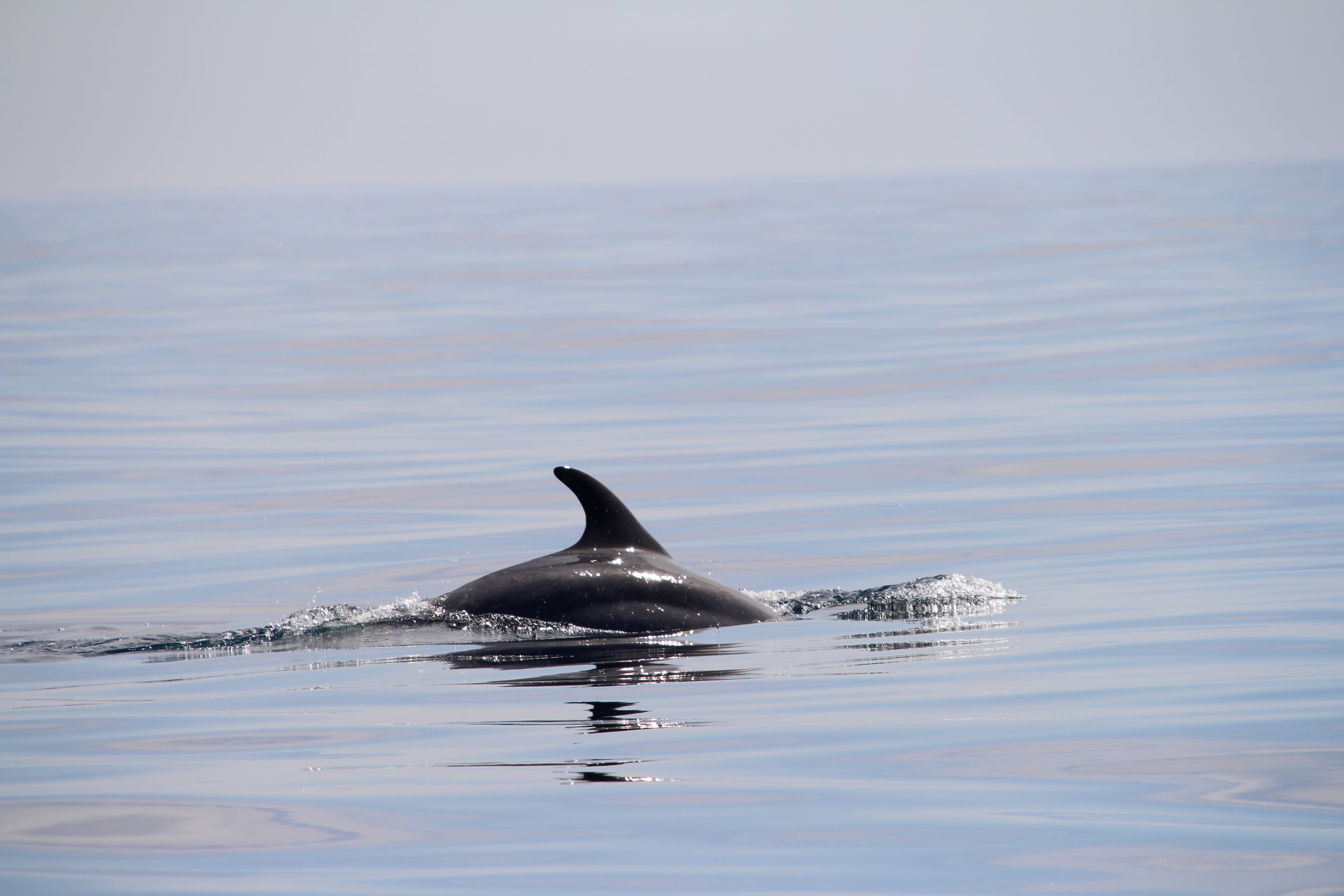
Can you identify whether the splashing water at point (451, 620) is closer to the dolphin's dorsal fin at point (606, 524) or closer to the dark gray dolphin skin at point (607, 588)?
the dark gray dolphin skin at point (607, 588)

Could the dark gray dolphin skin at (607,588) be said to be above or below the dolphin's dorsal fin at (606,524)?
below

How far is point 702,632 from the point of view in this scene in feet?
37.3

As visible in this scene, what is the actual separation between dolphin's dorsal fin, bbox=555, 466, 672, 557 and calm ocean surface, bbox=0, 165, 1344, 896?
1.02 m

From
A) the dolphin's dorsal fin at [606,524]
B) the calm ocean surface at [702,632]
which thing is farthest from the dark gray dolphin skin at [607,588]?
the calm ocean surface at [702,632]

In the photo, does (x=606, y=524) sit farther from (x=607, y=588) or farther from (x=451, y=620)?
(x=451, y=620)

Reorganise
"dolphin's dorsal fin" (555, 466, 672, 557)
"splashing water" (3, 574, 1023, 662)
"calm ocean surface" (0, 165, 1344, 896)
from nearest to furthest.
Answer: "calm ocean surface" (0, 165, 1344, 896) < "splashing water" (3, 574, 1023, 662) < "dolphin's dorsal fin" (555, 466, 672, 557)

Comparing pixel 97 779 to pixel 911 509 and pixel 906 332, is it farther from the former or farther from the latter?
pixel 906 332

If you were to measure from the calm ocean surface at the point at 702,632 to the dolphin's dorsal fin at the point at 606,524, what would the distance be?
3.34 feet

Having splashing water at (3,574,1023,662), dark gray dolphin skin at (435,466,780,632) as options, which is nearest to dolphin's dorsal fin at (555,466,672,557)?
dark gray dolphin skin at (435,466,780,632)

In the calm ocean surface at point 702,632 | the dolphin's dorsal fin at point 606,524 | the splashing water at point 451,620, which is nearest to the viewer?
the calm ocean surface at point 702,632

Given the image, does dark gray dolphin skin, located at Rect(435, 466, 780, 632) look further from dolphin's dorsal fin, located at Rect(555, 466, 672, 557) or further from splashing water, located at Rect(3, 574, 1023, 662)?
splashing water, located at Rect(3, 574, 1023, 662)

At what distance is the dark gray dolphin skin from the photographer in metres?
11.3

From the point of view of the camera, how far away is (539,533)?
16516 mm

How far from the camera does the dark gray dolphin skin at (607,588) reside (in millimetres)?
11336
